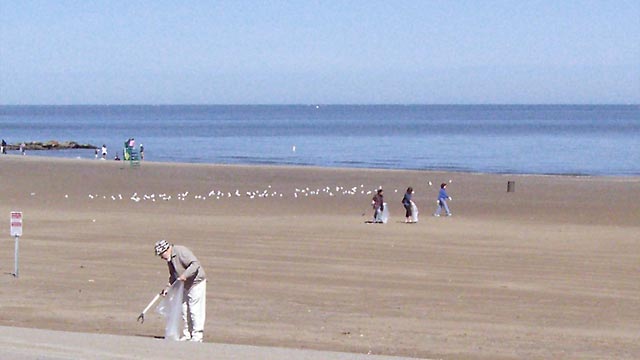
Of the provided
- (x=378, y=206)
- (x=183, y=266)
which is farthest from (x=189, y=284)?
(x=378, y=206)

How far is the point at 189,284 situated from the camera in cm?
1341

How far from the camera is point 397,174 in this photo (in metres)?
55.3

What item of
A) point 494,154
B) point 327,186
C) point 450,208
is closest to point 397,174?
point 327,186

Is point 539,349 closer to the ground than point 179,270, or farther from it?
closer to the ground

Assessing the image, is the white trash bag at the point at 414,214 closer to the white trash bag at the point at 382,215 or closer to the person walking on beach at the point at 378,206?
the white trash bag at the point at 382,215

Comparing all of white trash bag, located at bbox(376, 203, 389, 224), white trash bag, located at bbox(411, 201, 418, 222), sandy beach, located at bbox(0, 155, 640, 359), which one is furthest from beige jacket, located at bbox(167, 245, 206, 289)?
white trash bag, located at bbox(411, 201, 418, 222)

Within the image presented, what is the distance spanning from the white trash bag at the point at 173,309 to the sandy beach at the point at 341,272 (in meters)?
0.43

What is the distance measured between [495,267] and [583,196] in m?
22.3

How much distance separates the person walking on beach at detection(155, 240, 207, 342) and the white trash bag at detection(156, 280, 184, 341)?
0.21ft

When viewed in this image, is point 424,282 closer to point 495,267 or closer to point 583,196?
point 495,267

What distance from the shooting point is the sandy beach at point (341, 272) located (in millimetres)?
14836

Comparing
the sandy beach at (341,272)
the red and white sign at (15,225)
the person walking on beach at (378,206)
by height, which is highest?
the person walking on beach at (378,206)

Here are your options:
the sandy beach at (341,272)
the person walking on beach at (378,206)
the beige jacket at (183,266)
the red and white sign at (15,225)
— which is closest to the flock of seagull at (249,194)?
the sandy beach at (341,272)

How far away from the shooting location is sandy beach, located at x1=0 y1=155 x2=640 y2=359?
14836mm
